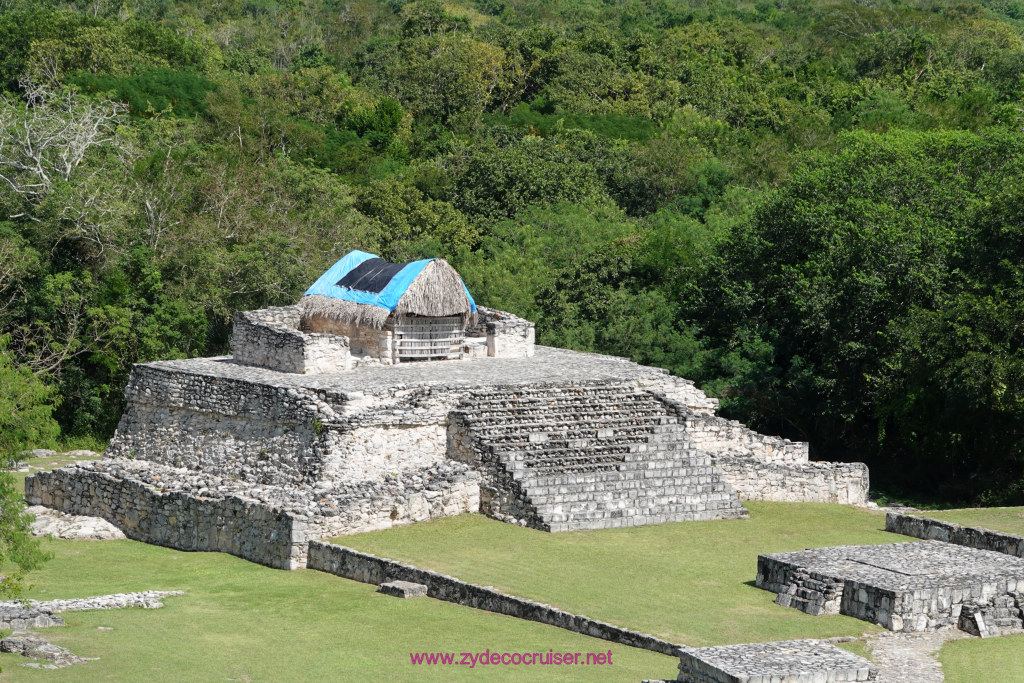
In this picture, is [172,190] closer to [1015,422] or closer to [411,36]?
[1015,422]

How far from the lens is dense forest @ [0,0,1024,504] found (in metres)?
27.2

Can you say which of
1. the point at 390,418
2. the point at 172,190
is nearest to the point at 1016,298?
the point at 390,418

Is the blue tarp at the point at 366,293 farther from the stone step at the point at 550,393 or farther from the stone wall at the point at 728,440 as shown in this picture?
the stone wall at the point at 728,440

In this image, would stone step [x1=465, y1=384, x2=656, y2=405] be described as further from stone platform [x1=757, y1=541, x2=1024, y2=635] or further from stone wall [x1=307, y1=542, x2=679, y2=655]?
stone platform [x1=757, y1=541, x2=1024, y2=635]

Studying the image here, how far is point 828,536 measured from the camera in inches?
866

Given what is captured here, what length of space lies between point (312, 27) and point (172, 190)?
45648 millimetres

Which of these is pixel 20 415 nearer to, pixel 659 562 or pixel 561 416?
pixel 561 416

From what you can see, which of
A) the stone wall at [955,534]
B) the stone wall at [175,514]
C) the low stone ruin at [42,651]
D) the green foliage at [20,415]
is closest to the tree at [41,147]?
the stone wall at [175,514]

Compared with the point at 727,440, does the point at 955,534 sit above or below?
below

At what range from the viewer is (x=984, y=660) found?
52.0 ft

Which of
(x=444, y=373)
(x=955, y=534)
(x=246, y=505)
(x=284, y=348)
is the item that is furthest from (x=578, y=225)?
(x=246, y=505)

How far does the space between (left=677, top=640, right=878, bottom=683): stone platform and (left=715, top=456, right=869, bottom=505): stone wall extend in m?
9.81

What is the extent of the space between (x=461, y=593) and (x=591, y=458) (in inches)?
201

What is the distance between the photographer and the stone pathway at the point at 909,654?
14992mm
